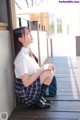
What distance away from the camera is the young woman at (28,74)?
230 cm

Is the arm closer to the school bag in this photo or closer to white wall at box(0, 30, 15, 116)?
white wall at box(0, 30, 15, 116)

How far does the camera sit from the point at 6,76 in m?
2.25

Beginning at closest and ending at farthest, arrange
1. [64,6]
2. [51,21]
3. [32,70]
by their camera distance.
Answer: [32,70] < [64,6] < [51,21]

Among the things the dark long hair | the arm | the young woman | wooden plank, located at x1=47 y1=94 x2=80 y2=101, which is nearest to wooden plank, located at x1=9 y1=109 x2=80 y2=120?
the young woman

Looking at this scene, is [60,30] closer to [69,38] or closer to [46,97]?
[69,38]

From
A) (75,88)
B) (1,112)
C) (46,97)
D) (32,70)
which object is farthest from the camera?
(75,88)

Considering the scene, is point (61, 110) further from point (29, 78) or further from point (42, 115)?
point (29, 78)

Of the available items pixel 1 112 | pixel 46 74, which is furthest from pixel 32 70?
pixel 1 112

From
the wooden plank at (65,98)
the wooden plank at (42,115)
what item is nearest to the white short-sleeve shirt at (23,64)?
the wooden plank at (42,115)

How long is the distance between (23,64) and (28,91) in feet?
1.05

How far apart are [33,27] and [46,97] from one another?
86.9 inches

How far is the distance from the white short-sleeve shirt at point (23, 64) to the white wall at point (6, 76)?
9 cm

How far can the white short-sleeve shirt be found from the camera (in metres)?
2.27

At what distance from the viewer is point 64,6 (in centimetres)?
634
